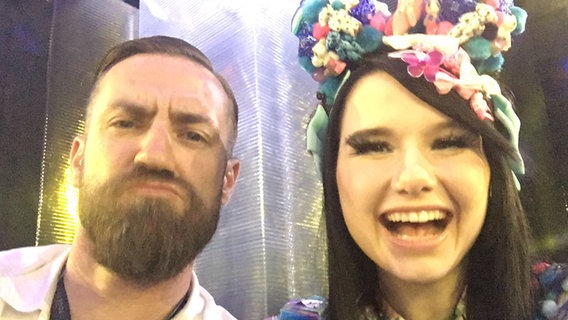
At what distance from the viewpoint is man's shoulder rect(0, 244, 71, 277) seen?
1.35 metres

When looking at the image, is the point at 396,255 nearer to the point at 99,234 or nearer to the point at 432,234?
the point at 432,234

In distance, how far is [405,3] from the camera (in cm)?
131

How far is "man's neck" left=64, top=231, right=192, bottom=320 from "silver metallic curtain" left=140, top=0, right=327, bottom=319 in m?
0.38

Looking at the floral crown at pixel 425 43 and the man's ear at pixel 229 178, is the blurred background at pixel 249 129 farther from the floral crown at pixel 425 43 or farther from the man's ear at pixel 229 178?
the floral crown at pixel 425 43

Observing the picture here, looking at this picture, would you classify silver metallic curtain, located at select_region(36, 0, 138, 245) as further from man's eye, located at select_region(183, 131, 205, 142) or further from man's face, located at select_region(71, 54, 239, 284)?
man's eye, located at select_region(183, 131, 205, 142)

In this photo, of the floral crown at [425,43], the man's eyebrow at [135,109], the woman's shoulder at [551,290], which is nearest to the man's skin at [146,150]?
the man's eyebrow at [135,109]

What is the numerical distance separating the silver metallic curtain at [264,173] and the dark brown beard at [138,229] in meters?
0.40

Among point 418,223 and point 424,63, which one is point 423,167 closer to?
point 418,223

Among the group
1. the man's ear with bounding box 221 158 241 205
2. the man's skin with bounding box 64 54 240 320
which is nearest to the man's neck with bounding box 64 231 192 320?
the man's skin with bounding box 64 54 240 320

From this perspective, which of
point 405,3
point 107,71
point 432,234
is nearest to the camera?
point 432,234

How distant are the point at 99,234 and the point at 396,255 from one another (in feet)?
2.12

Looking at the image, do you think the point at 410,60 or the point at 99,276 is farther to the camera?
the point at 99,276

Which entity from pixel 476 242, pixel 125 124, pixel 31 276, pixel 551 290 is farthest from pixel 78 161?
pixel 551 290

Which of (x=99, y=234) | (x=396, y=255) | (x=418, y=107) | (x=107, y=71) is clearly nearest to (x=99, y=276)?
(x=99, y=234)
